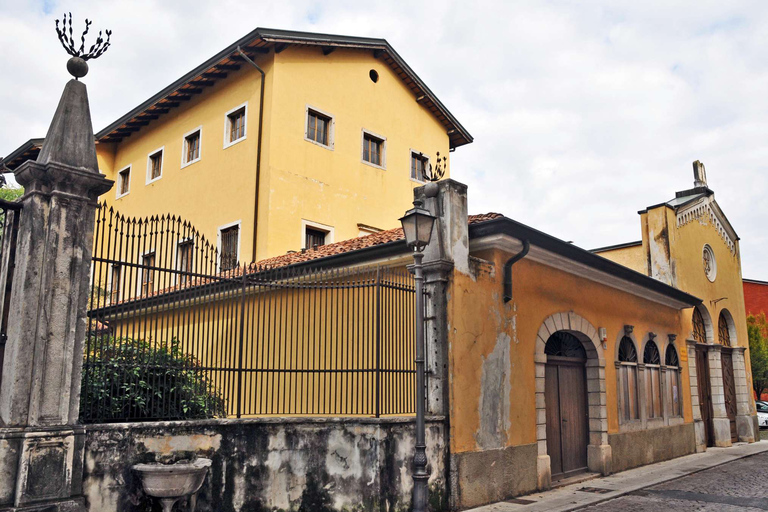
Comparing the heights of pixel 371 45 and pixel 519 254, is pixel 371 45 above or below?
above

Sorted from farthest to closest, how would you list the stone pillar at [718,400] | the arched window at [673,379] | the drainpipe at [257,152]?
the stone pillar at [718,400], the drainpipe at [257,152], the arched window at [673,379]

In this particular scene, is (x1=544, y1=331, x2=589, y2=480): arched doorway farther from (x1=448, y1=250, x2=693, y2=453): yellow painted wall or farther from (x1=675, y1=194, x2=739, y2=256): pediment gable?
(x1=675, y1=194, x2=739, y2=256): pediment gable

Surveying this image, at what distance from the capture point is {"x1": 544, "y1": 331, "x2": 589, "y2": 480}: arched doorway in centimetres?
1092

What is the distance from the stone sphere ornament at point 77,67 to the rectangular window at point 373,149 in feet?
43.7

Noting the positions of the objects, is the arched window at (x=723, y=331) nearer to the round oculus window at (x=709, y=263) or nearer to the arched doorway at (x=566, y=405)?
the round oculus window at (x=709, y=263)

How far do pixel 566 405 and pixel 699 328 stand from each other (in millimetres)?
9208

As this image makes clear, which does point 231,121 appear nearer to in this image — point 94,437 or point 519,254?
point 519,254

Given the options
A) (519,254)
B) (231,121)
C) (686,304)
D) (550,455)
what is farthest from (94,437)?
(686,304)

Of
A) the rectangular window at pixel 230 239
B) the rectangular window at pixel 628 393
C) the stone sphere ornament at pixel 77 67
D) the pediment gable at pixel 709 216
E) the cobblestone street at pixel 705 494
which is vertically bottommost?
the cobblestone street at pixel 705 494

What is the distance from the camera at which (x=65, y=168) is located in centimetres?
590

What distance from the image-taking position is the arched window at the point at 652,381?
13961 mm

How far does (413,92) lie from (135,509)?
17.6 meters

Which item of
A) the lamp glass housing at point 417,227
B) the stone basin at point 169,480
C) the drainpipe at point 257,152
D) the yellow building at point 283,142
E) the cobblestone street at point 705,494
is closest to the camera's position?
the stone basin at point 169,480

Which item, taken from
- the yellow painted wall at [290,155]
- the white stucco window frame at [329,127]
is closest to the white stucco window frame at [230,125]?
the yellow painted wall at [290,155]
